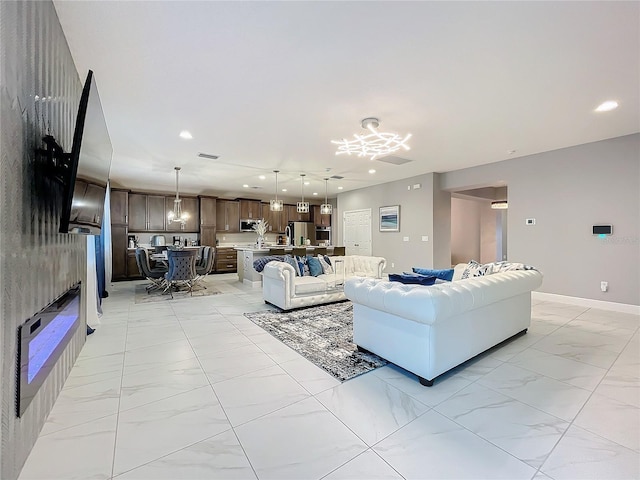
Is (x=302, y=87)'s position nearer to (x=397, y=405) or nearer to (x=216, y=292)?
(x=397, y=405)

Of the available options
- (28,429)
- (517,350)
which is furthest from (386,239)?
(28,429)

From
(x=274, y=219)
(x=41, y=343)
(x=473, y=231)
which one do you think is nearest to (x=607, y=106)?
(x=41, y=343)

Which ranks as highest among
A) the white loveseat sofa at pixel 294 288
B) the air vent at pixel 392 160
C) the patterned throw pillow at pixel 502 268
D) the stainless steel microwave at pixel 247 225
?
the air vent at pixel 392 160

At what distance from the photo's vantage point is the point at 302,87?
9.40 ft

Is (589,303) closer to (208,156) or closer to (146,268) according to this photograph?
(208,156)

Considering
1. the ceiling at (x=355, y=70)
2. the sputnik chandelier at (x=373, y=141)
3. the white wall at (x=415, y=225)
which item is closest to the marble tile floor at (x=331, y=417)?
the ceiling at (x=355, y=70)

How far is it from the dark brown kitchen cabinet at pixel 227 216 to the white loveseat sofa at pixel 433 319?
7504mm

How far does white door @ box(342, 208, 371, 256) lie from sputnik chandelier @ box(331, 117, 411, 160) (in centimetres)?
405

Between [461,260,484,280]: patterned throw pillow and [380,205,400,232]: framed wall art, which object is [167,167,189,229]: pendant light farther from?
[461,260,484,280]: patterned throw pillow

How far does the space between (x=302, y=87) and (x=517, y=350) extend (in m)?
3.53

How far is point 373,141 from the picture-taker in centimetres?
425

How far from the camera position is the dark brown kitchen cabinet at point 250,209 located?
9855mm

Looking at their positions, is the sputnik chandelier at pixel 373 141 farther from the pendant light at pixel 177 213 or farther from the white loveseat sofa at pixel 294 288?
the pendant light at pixel 177 213

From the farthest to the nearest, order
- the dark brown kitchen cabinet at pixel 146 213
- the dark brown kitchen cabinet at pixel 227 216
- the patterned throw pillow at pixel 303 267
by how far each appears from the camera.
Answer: the dark brown kitchen cabinet at pixel 227 216 → the dark brown kitchen cabinet at pixel 146 213 → the patterned throw pillow at pixel 303 267
